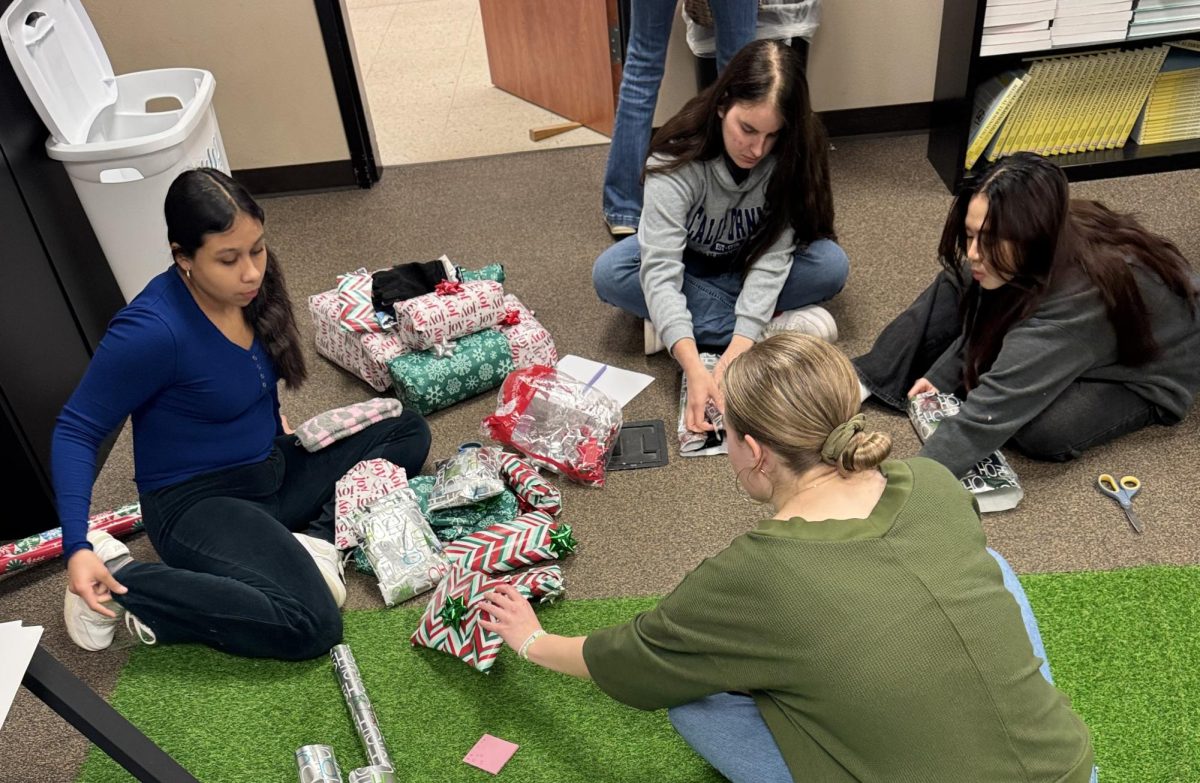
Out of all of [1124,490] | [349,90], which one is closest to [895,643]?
[1124,490]

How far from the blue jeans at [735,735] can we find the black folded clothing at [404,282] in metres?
1.43

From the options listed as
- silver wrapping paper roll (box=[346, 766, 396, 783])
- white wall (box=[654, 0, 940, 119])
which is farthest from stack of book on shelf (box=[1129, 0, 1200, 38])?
silver wrapping paper roll (box=[346, 766, 396, 783])

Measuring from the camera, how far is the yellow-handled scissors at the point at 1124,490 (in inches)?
84.8

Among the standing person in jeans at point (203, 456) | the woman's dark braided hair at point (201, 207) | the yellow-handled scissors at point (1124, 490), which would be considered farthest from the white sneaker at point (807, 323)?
the woman's dark braided hair at point (201, 207)

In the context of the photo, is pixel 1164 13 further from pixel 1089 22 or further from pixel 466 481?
pixel 466 481

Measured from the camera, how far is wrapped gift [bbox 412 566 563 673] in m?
1.95

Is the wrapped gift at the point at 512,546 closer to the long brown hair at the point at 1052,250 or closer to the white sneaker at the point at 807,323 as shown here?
the white sneaker at the point at 807,323

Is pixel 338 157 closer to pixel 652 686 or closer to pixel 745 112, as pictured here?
pixel 745 112

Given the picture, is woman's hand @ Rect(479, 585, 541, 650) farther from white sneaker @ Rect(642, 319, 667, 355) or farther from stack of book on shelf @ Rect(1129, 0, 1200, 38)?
stack of book on shelf @ Rect(1129, 0, 1200, 38)

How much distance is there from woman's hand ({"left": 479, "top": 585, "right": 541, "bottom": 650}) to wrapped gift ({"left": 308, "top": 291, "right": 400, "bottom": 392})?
1032mm

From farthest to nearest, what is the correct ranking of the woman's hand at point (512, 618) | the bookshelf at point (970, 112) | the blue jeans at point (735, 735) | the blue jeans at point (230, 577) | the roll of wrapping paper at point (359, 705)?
the bookshelf at point (970, 112)
the blue jeans at point (230, 577)
the roll of wrapping paper at point (359, 705)
the woman's hand at point (512, 618)
the blue jeans at point (735, 735)

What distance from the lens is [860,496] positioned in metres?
1.34

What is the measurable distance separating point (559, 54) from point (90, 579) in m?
2.74

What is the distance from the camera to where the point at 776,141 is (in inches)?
93.0
